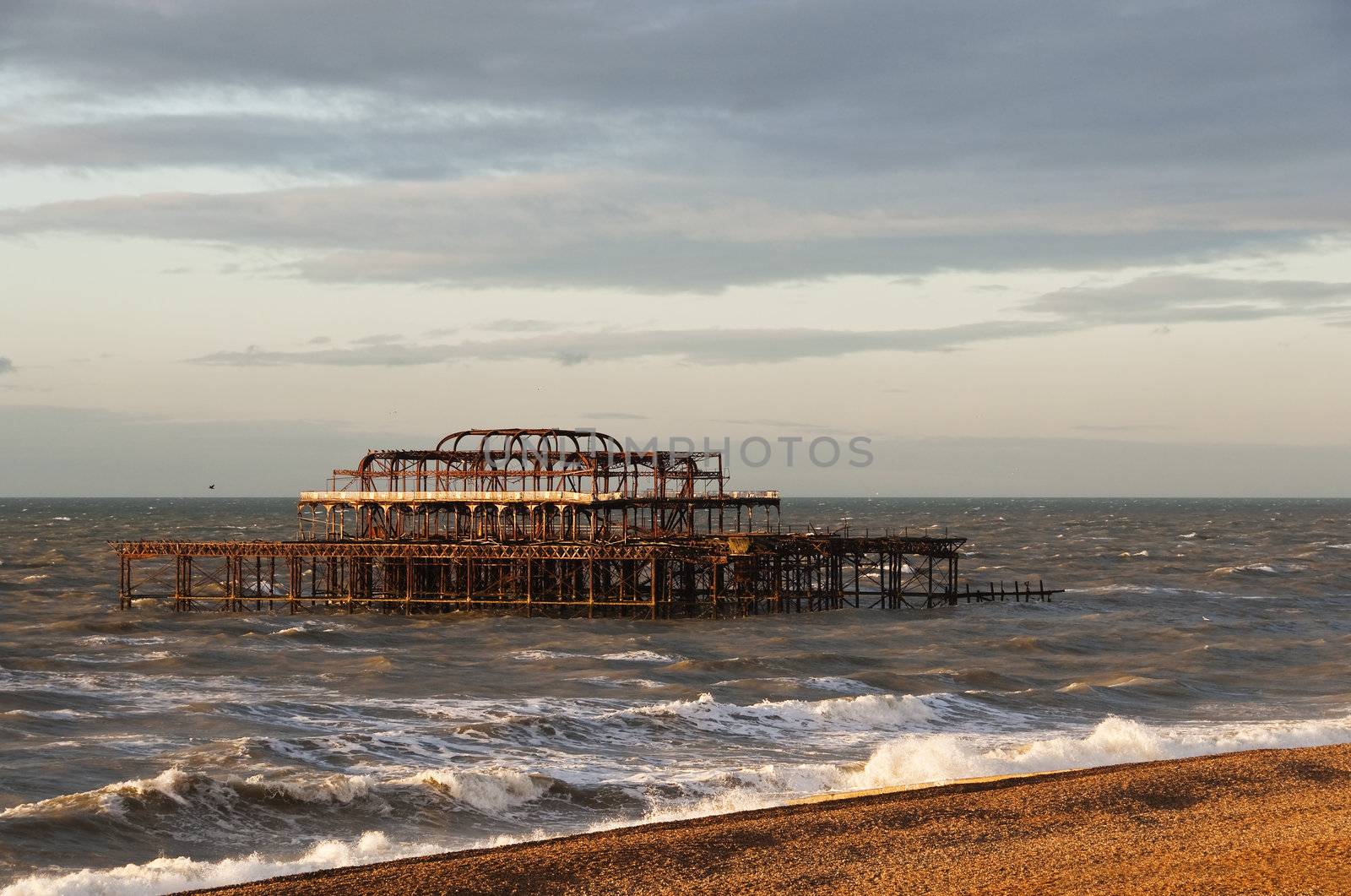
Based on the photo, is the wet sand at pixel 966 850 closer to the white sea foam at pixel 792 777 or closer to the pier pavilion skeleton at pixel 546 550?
the white sea foam at pixel 792 777

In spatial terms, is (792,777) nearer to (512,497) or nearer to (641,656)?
(641,656)

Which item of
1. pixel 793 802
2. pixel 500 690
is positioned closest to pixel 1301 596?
pixel 500 690

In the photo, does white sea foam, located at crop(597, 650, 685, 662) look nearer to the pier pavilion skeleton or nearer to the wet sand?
the pier pavilion skeleton

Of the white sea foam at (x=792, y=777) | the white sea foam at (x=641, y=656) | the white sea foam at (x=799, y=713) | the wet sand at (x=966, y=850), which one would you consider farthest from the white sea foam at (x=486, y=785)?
the white sea foam at (x=641, y=656)

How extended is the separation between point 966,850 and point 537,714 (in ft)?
57.7

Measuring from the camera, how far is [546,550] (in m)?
64.3

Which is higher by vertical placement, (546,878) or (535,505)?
(535,505)

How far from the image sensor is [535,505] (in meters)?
68.7

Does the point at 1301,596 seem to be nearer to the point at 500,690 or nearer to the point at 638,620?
the point at 638,620

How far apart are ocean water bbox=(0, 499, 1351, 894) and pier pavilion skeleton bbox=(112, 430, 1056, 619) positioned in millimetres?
2578

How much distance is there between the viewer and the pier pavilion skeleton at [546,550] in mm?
65375

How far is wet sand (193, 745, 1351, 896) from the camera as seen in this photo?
68.8ft

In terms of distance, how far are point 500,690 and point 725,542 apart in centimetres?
2322

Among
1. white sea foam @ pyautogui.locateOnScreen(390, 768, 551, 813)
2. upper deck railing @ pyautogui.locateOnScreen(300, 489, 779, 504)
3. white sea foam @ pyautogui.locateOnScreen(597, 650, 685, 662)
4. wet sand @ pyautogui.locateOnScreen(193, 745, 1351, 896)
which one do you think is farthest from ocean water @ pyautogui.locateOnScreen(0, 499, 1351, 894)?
upper deck railing @ pyautogui.locateOnScreen(300, 489, 779, 504)
